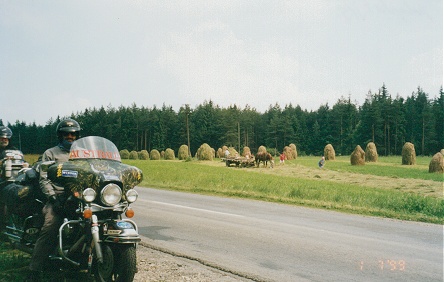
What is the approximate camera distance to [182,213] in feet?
36.6

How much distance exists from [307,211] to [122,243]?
8.86m

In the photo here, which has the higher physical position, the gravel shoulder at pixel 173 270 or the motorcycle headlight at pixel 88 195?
the motorcycle headlight at pixel 88 195

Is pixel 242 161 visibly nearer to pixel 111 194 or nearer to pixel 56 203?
pixel 56 203

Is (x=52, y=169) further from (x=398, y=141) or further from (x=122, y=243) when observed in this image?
(x=398, y=141)

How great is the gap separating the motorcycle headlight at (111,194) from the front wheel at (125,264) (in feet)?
1.75

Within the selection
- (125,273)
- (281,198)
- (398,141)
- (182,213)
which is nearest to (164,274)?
(125,273)

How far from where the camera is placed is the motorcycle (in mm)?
4469

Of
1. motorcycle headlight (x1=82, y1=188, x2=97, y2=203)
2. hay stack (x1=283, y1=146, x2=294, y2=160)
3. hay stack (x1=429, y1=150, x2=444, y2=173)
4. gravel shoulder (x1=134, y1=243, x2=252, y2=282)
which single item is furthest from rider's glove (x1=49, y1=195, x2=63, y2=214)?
hay stack (x1=283, y1=146, x2=294, y2=160)

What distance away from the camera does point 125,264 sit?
14.6 ft

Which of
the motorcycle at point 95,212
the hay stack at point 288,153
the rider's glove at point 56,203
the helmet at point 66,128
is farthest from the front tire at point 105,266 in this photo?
the hay stack at point 288,153

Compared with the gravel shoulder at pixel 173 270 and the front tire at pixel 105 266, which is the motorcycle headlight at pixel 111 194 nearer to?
the front tire at pixel 105 266

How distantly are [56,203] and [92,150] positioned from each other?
0.81 metres

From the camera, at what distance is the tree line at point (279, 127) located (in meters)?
90.4

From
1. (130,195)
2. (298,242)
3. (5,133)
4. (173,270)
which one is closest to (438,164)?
(298,242)
